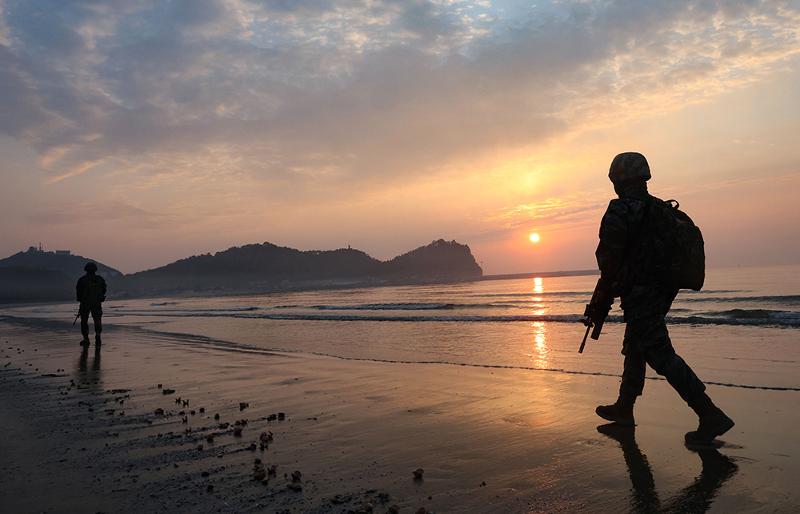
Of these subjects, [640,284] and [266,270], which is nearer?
[640,284]

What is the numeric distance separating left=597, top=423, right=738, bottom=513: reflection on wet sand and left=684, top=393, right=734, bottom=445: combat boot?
108 millimetres

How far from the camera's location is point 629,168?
463 centimetres

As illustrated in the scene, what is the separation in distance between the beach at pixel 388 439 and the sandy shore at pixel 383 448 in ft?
0.07

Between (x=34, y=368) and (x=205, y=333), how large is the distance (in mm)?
8771

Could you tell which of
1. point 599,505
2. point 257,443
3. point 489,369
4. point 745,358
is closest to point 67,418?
point 257,443

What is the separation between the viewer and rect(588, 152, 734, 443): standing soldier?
436 centimetres

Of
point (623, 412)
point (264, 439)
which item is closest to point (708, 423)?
point (623, 412)

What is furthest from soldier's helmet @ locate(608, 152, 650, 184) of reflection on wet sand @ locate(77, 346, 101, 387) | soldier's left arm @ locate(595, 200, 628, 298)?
reflection on wet sand @ locate(77, 346, 101, 387)

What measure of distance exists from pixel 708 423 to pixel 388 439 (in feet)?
8.81

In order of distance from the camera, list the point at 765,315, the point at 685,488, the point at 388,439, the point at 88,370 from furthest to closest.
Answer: the point at 765,315, the point at 88,370, the point at 388,439, the point at 685,488

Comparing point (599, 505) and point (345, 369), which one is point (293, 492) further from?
point (345, 369)

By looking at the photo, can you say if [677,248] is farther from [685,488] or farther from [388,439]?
[388,439]

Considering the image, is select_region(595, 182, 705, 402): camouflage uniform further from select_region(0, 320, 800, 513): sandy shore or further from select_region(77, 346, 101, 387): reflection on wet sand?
select_region(77, 346, 101, 387): reflection on wet sand

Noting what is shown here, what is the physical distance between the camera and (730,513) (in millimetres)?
3023
